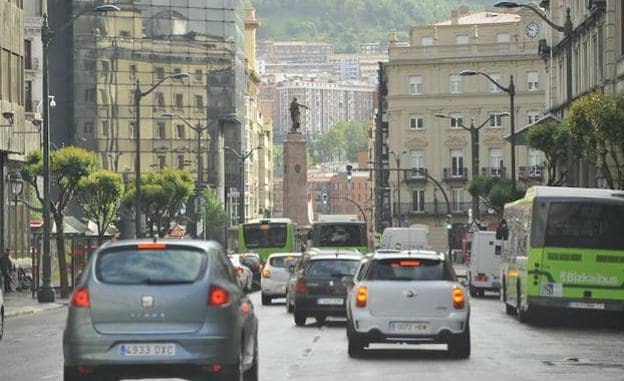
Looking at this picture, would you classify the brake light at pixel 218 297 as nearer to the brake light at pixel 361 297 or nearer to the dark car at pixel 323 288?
the brake light at pixel 361 297

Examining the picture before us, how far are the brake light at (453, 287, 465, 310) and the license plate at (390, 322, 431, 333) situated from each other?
51cm

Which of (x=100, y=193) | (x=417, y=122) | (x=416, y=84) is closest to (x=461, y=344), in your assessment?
(x=100, y=193)

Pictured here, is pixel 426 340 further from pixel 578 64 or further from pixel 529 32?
pixel 529 32

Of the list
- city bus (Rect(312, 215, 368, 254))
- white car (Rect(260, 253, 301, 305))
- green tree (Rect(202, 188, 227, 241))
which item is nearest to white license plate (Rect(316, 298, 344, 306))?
white car (Rect(260, 253, 301, 305))

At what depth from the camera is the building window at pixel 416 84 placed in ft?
413

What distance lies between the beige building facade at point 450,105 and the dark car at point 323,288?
8893 centimetres

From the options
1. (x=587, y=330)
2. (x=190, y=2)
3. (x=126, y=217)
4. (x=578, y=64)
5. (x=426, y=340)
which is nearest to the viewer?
(x=426, y=340)

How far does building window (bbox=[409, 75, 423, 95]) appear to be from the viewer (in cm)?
12588

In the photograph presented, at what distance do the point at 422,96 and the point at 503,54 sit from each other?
6.95 meters

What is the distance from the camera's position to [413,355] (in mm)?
25141

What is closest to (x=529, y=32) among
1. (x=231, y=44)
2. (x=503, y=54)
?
(x=503, y=54)

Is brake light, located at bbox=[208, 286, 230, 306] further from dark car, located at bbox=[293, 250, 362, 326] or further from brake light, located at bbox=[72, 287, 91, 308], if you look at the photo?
dark car, located at bbox=[293, 250, 362, 326]

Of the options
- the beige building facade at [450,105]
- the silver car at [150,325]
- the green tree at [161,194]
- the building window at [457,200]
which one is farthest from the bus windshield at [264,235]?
the silver car at [150,325]

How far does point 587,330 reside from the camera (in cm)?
3412
